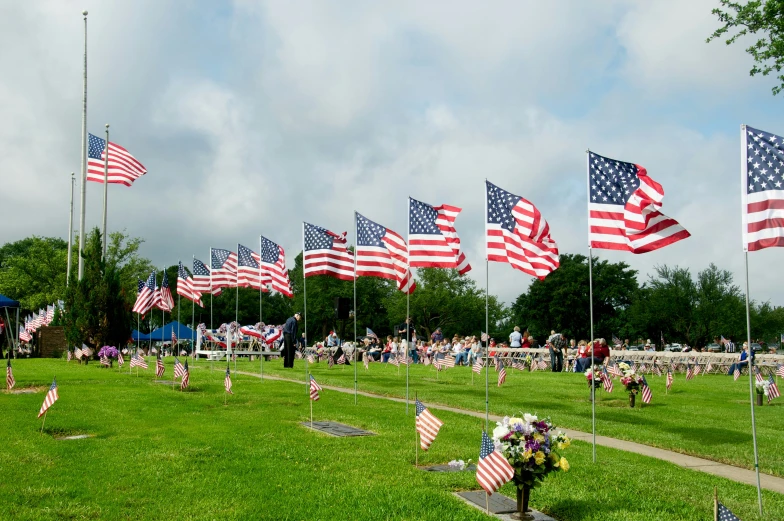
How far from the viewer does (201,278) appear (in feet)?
104

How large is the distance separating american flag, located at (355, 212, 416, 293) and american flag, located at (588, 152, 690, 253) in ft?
22.4

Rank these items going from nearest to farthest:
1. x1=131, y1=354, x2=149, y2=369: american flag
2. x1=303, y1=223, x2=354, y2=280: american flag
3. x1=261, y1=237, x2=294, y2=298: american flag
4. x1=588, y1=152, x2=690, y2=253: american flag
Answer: x1=588, y1=152, x2=690, y2=253: american flag
x1=303, y1=223, x2=354, y2=280: american flag
x1=131, y1=354, x2=149, y2=369: american flag
x1=261, y1=237, x2=294, y2=298: american flag

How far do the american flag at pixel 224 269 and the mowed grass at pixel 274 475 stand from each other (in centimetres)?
1483

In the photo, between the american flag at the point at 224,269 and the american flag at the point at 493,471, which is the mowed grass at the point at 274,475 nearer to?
the american flag at the point at 493,471

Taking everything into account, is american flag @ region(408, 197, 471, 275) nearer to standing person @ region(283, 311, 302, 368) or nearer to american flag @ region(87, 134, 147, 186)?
standing person @ region(283, 311, 302, 368)

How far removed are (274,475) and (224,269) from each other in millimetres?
21515

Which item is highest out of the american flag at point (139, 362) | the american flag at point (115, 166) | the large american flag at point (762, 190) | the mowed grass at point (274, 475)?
the american flag at point (115, 166)

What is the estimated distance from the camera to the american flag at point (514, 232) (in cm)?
1374

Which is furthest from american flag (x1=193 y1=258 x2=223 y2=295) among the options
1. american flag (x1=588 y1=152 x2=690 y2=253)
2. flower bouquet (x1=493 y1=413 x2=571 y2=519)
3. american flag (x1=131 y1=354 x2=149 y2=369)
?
flower bouquet (x1=493 y1=413 x2=571 y2=519)

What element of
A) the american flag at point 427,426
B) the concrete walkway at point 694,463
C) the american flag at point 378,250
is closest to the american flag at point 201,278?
the american flag at point 378,250

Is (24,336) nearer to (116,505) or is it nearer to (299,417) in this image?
(299,417)

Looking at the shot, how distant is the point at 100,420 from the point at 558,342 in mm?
27723

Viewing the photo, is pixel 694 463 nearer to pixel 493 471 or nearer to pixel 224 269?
pixel 493 471

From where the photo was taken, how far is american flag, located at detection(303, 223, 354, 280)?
67.3ft
